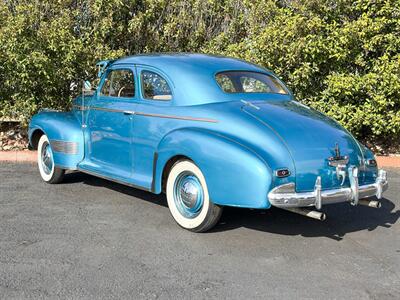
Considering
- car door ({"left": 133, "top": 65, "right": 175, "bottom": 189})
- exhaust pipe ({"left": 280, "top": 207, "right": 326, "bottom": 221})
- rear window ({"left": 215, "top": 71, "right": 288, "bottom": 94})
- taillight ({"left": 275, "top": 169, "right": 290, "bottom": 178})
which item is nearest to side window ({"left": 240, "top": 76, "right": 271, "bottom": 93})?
rear window ({"left": 215, "top": 71, "right": 288, "bottom": 94})

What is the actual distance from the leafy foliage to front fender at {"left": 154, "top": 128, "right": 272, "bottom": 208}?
460cm

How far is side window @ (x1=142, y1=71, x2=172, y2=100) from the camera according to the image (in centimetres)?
562

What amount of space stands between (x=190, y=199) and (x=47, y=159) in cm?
290

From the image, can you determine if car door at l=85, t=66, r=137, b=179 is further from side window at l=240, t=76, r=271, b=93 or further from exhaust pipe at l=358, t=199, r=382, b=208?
exhaust pipe at l=358, t=199, r=382, b=208

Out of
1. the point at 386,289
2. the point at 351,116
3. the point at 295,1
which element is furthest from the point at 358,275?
the point at 295,1

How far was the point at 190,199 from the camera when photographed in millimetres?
5164

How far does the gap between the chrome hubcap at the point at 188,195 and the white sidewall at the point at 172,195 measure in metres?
0.04

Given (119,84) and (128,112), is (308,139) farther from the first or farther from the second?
(119,84)

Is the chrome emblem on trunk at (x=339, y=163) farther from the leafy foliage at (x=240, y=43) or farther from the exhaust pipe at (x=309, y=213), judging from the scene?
the leafy foliage at (x=240, y=43)

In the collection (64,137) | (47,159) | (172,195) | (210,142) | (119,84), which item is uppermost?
(119,84)

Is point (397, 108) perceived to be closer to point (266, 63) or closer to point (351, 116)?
point (351, 116)

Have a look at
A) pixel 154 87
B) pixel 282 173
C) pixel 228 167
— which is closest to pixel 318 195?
pixel 282 173

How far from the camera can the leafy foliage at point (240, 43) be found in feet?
29.5

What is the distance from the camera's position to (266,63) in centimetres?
931
